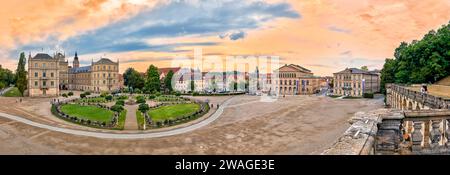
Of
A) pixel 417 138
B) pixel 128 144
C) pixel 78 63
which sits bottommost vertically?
pixel 128 144

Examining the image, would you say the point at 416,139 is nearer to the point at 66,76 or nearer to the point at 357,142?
the point at 357,142

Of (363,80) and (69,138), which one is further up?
(363,80)

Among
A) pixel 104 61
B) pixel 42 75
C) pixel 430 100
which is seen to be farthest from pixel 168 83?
pixel 430 100

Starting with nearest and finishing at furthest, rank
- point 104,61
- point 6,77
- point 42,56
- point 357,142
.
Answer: point 357,142 → point 42,56 → point 104,61 → point 6,77

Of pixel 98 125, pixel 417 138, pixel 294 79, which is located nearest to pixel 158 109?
pixel 98 125

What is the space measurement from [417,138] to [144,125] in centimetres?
3051

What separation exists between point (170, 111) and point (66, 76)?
68.8 meters

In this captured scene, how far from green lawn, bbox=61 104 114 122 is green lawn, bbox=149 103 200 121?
225 inches

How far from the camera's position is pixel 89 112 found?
142 ft

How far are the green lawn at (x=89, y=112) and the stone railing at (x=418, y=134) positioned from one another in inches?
1410

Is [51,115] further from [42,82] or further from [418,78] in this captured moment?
[418,78]

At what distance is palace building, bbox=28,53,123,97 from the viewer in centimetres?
6944

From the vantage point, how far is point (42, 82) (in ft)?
230

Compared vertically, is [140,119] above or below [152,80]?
below
